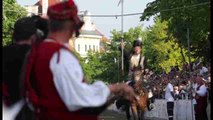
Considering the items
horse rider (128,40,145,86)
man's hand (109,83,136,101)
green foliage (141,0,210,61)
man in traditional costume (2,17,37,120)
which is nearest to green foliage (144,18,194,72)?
green foliage (141,0,210,61)

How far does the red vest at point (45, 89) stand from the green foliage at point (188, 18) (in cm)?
1897

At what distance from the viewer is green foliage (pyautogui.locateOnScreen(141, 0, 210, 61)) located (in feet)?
82.5

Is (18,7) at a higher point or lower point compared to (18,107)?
higher

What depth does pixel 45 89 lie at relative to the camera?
16.3 feet

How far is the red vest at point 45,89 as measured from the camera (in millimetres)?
4969

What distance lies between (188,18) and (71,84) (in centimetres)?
2271

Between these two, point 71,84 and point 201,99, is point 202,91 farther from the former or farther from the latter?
point 71,84

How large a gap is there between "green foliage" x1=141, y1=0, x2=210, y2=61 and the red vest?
18968 millimetres

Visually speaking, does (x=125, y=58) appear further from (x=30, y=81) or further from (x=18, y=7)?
(x=18, y=7)

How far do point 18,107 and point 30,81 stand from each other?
0.53 meters

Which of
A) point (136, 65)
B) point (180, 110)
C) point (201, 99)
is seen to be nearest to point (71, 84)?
point (136, 65)

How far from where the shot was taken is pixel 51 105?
16.4ft

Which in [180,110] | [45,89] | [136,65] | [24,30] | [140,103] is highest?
[24,30]

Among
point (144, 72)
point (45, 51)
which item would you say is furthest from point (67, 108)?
point (144, 72)
